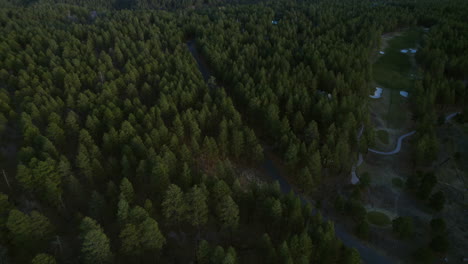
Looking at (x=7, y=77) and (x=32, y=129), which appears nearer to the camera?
(x=32, y=129)

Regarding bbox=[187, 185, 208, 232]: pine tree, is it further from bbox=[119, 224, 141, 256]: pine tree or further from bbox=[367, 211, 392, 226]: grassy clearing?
bbox=[367, 211, 392, 226]: grassy clearing

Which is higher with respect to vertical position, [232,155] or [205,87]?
[205,87]

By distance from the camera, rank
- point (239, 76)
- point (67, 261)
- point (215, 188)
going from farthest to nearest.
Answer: point (239, 76), point (215, 188), point (67, 261)

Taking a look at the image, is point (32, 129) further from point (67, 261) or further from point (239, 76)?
point (239, 76)

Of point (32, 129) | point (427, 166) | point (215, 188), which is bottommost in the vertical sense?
point (427, 166)

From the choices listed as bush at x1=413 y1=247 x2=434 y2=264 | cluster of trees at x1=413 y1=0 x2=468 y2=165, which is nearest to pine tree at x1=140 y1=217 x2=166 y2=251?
bush at x1=413 y1=247 x2=434 y2=264

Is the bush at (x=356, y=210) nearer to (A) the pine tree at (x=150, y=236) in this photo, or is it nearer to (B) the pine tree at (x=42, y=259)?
(A) the pine tree at (x=150, y=236)

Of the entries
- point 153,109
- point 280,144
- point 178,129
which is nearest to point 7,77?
point 153,109

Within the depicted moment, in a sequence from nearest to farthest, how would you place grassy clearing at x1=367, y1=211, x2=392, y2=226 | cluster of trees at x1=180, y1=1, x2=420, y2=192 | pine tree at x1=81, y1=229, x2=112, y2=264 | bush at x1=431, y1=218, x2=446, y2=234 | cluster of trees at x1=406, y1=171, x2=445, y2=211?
1. pine tree at x1=81, y1=229, x2=112, y2=264
2. bush at x1=431, y1=218, x2=446, y2=234
3. grassy clearing at x1=367, y1=211, x2=392, y2=226
4. cluster of trees at x1=406, y1=171, x2=445, y2=211
5. cluster of trees at x1=180, y1=1, x2=420, y2=192
